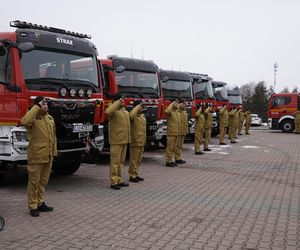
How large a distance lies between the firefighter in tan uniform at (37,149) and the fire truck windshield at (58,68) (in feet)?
4.49

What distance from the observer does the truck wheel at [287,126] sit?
26.2 m

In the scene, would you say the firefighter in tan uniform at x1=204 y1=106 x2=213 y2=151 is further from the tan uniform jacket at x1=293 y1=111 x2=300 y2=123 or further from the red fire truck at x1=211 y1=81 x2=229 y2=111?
the tan uniform jacket at x1=293 y1=111 x2=300 y2=123

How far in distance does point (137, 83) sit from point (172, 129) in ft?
5.49

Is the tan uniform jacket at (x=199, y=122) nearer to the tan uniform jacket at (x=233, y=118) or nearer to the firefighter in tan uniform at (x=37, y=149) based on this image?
the tan uniform jacket at (x=233, y=118)

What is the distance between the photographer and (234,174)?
9.91 m

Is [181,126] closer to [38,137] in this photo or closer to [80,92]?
[80,92]

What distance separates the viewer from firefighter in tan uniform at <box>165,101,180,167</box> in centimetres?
1092

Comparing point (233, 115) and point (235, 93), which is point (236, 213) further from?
point (235, 93)

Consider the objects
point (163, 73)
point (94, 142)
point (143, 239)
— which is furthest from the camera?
point (163, 73)

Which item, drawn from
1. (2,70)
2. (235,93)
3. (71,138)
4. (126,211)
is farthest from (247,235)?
(235,93)

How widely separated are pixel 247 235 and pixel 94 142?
404cm

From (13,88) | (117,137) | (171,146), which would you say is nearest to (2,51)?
(13,88)

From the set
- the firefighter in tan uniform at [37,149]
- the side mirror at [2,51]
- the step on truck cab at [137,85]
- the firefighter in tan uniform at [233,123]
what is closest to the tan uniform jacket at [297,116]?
the firefighter in tan uniform at [233,123]

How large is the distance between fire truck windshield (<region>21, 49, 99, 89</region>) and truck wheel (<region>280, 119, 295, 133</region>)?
20.3m
